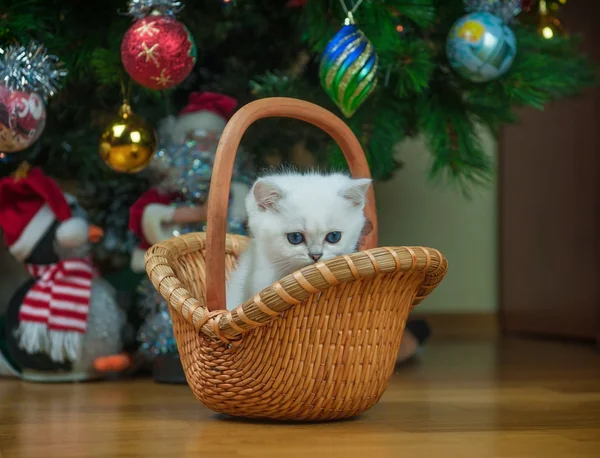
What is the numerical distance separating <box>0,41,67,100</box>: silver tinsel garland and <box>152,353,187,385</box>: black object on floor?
0.55m

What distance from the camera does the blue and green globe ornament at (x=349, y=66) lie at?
1430 mm

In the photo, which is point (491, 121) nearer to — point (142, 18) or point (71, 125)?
point (142, 18)

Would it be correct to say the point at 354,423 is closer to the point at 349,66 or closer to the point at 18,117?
the point at 349,66

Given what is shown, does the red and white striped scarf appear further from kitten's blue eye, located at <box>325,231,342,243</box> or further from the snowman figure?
kitten's blue eye, located at <box>325,231,342,243</box>

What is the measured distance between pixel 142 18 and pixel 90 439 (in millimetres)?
755

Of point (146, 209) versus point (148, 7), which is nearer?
point (148, 7)

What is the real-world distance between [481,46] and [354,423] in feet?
2.41

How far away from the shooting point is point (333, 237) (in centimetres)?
123

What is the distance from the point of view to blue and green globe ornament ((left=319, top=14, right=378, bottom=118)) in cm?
143

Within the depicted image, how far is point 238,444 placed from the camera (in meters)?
1.08

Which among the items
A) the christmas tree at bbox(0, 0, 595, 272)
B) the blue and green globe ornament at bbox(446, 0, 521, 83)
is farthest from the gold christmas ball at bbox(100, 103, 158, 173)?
the blue and green globe ornament at bbox(446, 0, 521, 83)

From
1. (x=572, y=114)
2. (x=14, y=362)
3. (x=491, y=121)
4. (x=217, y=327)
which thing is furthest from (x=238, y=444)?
(x=572, y=114)

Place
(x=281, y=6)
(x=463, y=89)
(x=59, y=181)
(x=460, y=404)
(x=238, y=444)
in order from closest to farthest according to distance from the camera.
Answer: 1. (x=238, y=444)
2. (x=460, y=404)
3. (x=463, y=89)
4. (x=281, y=6)
5. (x=59, y=181)

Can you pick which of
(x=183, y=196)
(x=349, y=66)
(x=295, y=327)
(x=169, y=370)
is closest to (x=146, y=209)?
(x=183, y=196)
